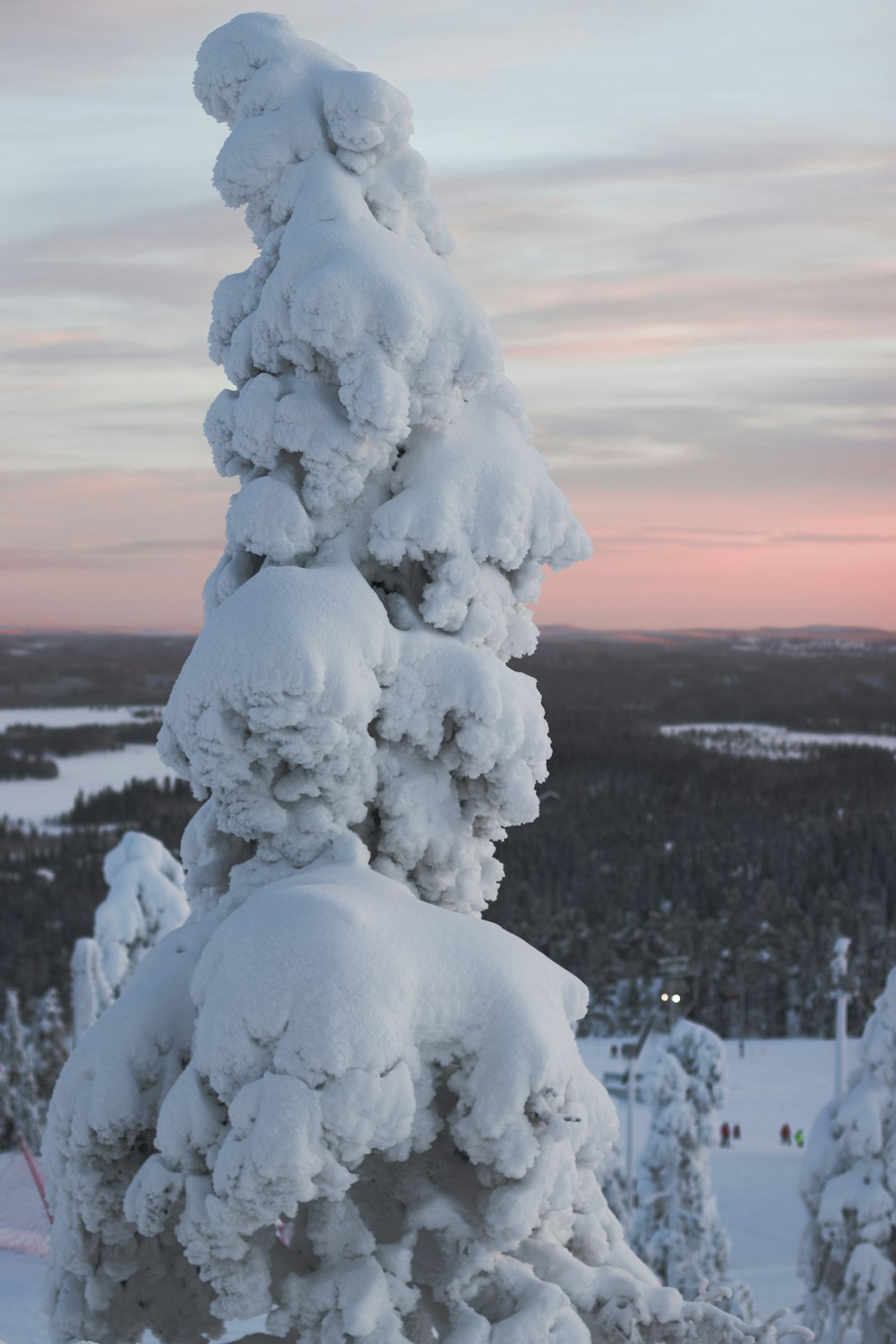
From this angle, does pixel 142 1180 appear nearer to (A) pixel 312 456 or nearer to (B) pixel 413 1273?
(B) pixel 413 1273

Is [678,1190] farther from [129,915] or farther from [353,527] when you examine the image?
[353,527]

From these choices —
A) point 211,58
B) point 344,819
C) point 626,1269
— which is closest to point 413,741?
point 344,819

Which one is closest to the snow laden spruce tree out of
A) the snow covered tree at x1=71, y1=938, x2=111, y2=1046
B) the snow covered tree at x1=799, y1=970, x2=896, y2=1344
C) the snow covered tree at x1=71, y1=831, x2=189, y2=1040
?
the snow covered tree at x1=71, y1=938, x2=111, y2=1046

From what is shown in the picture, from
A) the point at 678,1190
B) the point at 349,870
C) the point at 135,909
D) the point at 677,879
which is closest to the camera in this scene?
the point at 349,870

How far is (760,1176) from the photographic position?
1566 inches

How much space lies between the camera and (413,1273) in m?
6.20

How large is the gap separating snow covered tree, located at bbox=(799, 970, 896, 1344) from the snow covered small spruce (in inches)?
248

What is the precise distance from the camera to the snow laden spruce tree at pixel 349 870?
5715mm

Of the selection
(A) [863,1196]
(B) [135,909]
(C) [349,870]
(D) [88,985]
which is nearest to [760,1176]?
(A) [863,1196]

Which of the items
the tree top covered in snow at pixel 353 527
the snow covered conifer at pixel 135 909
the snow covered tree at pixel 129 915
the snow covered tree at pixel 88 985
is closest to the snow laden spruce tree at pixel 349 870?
the tree top covered in snow at pixel 353 527

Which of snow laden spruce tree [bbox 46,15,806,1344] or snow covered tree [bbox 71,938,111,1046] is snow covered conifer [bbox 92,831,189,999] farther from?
snow laden spruce tree [bbox 46,15,806,1344]

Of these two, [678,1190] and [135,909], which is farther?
[678,1190]

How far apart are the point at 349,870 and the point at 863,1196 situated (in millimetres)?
16946

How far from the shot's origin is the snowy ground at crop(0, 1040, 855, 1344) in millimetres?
18797
